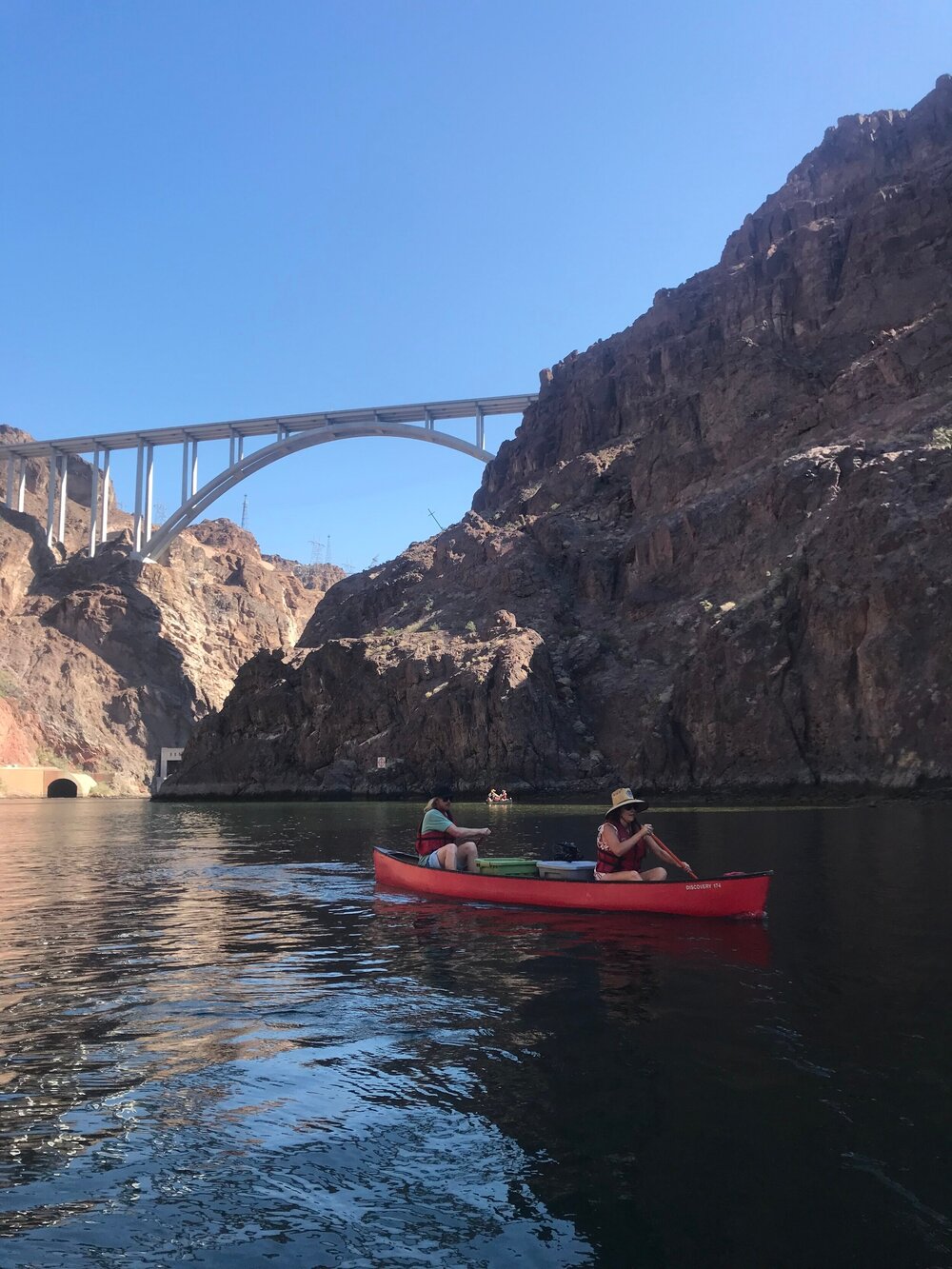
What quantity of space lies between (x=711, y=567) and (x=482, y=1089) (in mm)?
67142

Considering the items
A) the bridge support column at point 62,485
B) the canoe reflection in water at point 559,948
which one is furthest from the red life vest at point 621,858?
the bridge support column at point 62,485

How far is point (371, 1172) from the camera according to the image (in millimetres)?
6648

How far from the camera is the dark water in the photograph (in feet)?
19.2

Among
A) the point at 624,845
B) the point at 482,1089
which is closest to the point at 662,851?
the point at 624,845

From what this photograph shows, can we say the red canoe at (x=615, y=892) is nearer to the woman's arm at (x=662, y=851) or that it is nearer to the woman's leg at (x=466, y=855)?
the woman's leg at (x=466, y=855)

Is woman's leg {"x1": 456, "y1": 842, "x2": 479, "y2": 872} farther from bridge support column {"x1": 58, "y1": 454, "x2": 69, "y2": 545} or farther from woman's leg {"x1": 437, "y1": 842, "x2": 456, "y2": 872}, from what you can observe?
bridge support column {"x1": 58, "y1": 454, "x2": 69, "y2": 545}

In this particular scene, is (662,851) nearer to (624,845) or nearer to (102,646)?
(624,845)

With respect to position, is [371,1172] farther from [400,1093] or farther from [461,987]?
Answer: [461,987]

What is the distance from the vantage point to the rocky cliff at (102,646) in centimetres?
11300

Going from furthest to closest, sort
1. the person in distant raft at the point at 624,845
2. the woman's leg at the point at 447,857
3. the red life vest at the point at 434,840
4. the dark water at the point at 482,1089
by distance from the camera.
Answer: the red life vest at the point at 434,840 → the woman's leg at the point at 447,857 → the person in distant raft at the point at 624,845 → the dark water at the point at 482,1089

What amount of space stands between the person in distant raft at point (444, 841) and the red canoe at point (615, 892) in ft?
1.16

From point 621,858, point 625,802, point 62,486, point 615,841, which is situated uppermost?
point 62,486

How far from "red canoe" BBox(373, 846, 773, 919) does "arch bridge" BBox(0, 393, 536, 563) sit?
88076 mm

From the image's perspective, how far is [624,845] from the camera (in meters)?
16.6
